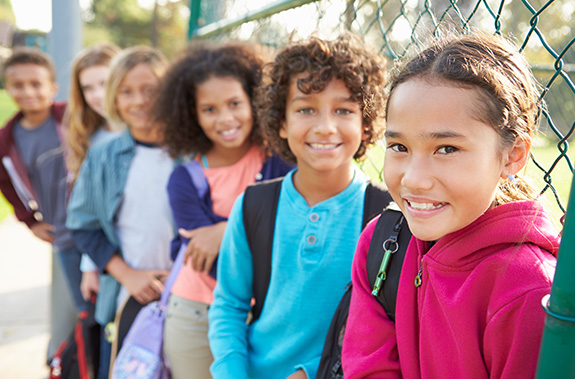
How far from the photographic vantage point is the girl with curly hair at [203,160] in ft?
6.90

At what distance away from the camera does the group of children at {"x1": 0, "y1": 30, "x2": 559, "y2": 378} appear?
1019mm

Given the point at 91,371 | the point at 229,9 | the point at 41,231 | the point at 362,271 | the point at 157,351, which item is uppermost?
the point at 229,9

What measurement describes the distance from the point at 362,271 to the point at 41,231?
3.00 metres

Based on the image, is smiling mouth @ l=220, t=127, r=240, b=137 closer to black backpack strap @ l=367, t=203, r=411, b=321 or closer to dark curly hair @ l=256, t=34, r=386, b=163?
dark curly hair @ l=256, t=34, r=386, b=163

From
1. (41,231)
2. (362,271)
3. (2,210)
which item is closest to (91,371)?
(41,231)

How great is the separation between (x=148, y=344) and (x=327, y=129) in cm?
123

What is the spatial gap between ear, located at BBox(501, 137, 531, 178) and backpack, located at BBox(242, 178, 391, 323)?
2.06ft

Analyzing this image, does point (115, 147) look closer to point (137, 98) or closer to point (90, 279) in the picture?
point (137, 98)

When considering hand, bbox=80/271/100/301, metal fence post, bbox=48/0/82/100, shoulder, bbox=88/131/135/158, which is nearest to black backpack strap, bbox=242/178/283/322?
shoulder, bbox=88/131/135/158

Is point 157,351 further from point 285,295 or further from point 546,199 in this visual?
point 546,199

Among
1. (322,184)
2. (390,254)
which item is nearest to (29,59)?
(322,184)

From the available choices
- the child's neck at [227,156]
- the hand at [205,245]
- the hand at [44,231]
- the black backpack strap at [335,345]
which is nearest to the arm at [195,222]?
the hand at [205,245]

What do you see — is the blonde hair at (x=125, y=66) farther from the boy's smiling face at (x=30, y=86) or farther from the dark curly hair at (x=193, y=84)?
the boy's smiling face at (x=30, y=86)

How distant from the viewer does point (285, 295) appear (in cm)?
167
